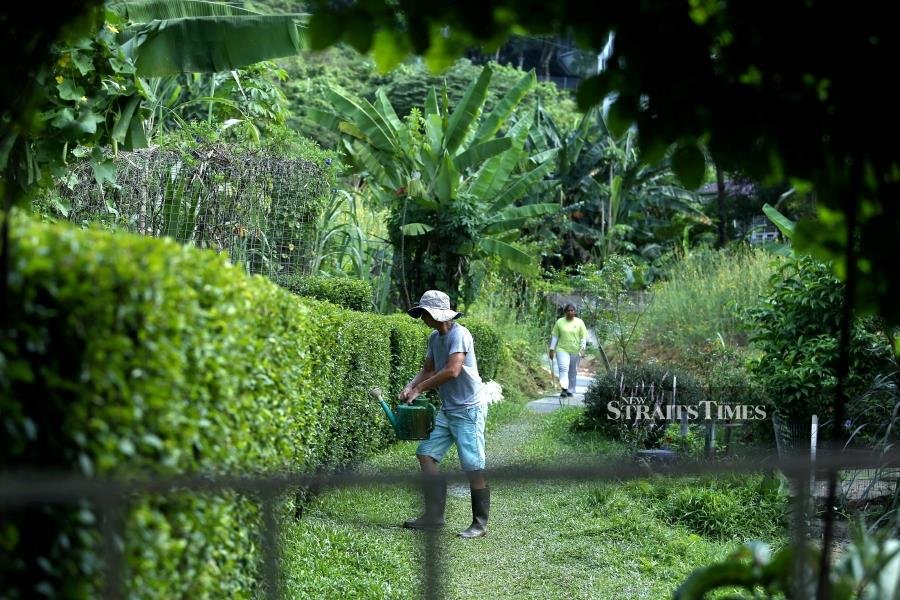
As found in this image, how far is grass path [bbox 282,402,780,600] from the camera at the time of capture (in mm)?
6957

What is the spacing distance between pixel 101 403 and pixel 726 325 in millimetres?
19662

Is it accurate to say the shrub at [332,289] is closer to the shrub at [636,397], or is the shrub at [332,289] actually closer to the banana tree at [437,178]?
the shrub at [636,397]

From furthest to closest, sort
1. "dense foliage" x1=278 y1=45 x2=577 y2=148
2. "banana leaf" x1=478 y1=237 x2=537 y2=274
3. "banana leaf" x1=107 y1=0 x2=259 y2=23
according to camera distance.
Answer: "dense foliage" x1=278 y1=45 x2=577 y2=148 < "banana leaf" x1=478 y1=237 x2=537 y2=274 < "banana leaf" x1=107 y1=0 x2=259 y2=23

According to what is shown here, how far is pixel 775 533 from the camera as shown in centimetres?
923

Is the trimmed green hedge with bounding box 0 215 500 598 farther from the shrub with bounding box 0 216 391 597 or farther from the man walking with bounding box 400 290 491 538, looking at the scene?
the man walking with bounding box 400 290 491 538

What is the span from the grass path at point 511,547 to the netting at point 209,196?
10.9ft

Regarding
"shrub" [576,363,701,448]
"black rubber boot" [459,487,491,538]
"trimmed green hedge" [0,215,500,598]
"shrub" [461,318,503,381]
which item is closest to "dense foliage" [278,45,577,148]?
"shrub" [461,318,503,381]

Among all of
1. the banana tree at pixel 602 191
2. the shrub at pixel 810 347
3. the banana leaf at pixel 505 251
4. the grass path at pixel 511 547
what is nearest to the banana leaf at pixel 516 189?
the banana leaf at pixel 505 251

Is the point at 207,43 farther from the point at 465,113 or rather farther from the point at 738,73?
the point at 465,113

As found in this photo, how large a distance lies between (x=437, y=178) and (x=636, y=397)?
20.0 ft

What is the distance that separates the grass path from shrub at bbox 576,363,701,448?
2.76 meters

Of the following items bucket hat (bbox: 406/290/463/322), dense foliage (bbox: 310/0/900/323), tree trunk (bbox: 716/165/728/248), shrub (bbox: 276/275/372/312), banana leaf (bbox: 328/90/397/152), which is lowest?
bucket hat (bbox: 406/290/463/322)

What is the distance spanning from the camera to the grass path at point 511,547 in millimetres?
6957

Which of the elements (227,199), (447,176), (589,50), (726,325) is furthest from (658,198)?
(589,50)
